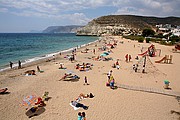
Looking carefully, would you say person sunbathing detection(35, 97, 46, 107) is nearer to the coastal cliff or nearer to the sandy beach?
the sandy beach

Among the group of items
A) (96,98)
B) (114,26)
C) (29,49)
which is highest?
(114,26)

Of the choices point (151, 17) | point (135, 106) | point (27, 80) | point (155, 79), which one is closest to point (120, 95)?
point (135, 106)

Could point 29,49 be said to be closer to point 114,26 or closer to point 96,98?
point 96,98

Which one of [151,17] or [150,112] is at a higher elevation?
[151,17]

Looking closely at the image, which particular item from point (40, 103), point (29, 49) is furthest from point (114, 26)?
point (40, 103)

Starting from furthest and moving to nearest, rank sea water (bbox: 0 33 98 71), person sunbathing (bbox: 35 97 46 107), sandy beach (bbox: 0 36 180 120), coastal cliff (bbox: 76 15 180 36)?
coastal cliff (bbox: 76 15 180 36) → sea water (bbox: 0 33 98 71) → person sunbathing (bbox: 35 97 46 107) → sandy beach (bbox: 0 36 180 120)

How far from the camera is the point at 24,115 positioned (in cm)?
795

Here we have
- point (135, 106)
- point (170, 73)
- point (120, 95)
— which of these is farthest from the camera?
point (170, 73)

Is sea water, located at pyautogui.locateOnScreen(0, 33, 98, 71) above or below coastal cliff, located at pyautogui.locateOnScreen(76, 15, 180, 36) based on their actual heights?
below

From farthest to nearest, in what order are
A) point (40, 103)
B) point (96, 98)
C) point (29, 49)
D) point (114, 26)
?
1. point (114, 26)
2. point (29, 49)
3. point (96, 98)
4. point (40, 103)

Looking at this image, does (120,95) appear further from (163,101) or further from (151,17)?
(151,17)

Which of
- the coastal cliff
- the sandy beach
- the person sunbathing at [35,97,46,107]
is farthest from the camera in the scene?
the coastal cliff

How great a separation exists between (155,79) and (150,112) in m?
6.14

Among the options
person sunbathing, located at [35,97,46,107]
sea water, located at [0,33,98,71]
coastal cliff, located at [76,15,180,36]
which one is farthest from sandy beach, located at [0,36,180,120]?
coastal cliff, located at [76,15,180,36]
